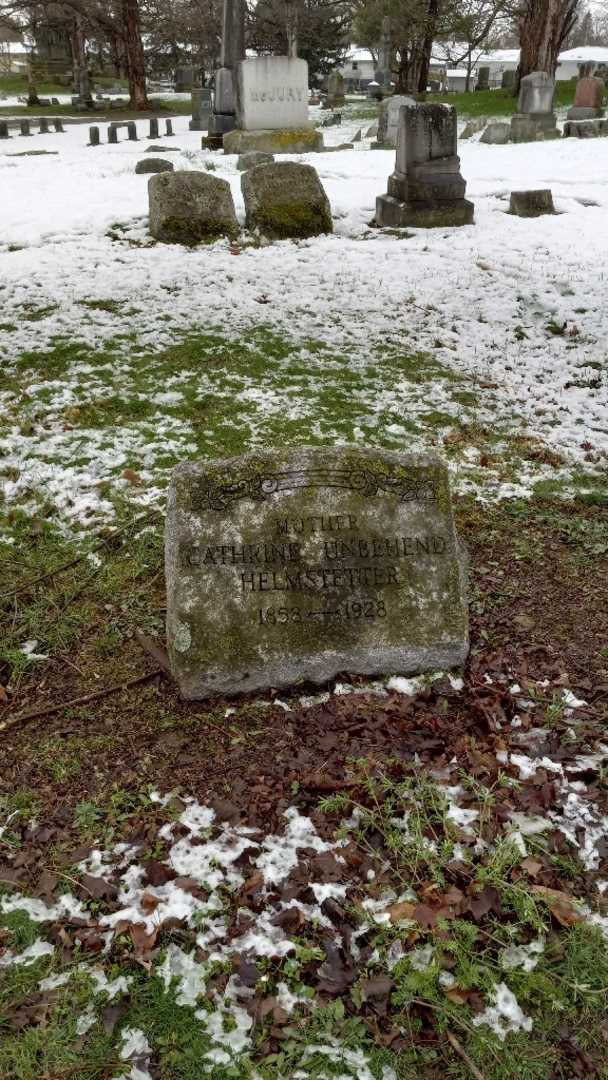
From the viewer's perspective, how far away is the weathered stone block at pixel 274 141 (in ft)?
54.0

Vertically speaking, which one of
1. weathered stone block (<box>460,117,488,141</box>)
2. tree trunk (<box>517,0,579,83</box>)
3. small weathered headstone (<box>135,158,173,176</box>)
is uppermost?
tree trunk (<box>517,0,579,83</box>)

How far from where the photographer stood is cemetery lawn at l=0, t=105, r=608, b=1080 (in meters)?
2.49

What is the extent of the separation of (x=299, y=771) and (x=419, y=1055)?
1.21 metres

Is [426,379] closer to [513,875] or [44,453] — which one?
[44,453]

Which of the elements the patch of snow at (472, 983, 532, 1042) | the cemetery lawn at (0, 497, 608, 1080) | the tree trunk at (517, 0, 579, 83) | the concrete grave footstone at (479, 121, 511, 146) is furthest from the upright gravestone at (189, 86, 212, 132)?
the patch of snow at (472, 983, 532, 1042)

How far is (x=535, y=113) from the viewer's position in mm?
19234

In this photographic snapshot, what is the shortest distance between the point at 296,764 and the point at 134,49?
33.6 metres

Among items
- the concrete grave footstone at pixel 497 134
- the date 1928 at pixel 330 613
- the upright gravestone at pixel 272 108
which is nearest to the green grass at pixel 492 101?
the concrete grave footstone at pixel 497 134

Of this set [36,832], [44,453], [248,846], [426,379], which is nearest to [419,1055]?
[248,846]

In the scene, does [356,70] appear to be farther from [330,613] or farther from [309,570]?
[330,613]

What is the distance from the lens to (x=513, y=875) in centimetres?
288

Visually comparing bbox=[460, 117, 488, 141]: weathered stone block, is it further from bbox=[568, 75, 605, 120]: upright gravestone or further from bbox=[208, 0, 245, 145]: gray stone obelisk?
bbox=[208, 0, 245, 145]: gray stone obelisk

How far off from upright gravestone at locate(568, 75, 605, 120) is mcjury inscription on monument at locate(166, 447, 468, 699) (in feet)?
71.1

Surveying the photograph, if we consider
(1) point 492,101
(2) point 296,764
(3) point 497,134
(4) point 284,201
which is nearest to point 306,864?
(2) point 296,764
